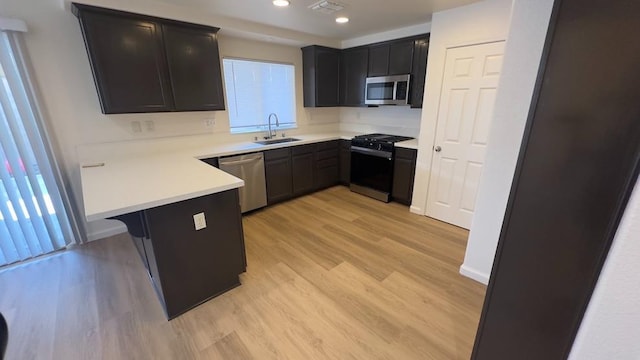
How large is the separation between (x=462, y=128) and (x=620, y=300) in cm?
250

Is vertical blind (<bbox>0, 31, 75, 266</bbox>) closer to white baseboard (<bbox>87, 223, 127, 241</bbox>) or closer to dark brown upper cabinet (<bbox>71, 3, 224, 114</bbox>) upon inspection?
white baseboard (<bbox>87, 223, 127, 241</bbox>)

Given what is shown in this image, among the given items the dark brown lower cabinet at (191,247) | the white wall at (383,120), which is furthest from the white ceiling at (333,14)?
the dark brown lower cabinet at (191,247)

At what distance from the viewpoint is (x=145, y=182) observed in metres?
1.85

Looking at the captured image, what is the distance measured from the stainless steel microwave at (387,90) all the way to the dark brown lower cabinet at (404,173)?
2.26ft

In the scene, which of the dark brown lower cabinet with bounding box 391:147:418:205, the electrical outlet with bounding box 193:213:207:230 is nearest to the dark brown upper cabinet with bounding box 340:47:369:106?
the dark brown lower cabinet with bounding box 391:147:418:205

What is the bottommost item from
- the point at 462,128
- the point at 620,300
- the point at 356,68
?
the point at 620,300

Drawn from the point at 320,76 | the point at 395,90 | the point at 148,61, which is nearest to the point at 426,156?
the point at 395,90

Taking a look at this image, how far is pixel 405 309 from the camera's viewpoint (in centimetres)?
187

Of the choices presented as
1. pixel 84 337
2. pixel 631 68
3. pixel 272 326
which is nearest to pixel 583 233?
pixel 631 68

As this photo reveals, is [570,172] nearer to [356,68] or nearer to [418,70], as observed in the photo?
[418,70]

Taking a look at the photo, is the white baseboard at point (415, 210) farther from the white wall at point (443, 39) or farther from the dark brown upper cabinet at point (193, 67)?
the dark brown upper cabinet at point (193, 67)

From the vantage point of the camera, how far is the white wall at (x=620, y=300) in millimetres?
633

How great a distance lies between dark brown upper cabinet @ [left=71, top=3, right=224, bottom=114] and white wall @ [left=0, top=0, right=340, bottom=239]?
141mm

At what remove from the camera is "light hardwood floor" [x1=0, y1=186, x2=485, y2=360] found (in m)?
1.59
